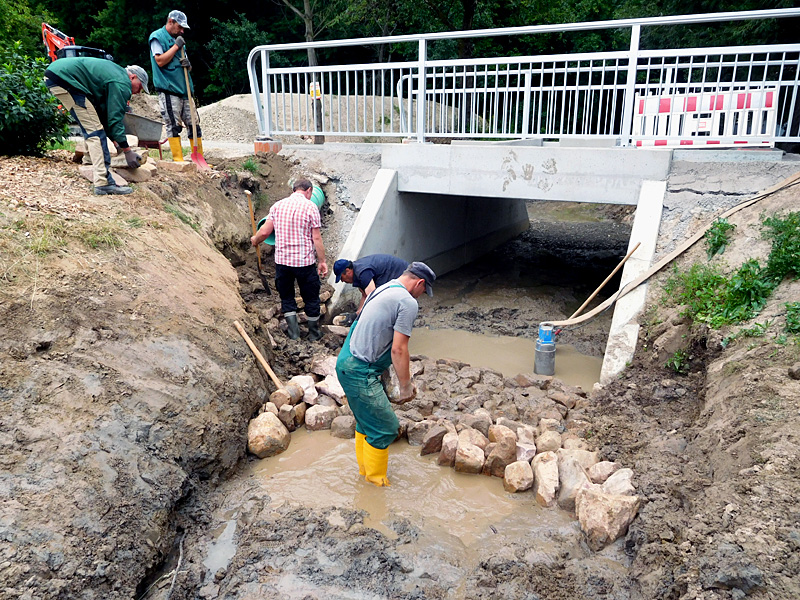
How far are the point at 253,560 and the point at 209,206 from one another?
193 inches

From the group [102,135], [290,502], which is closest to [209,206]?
[102,135]

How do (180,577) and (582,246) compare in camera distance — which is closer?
(180,577)

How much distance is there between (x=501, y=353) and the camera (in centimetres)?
748

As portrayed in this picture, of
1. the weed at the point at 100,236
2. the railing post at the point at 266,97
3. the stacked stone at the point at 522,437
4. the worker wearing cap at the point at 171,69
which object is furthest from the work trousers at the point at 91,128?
the stacked stone at the point at 522,437

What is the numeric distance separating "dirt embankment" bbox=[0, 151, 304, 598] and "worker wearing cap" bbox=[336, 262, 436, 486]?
114cm

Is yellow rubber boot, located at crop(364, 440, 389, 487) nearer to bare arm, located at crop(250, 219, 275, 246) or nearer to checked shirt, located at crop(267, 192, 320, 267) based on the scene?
checked shirt, located at crop(267, 192, 320, 267)

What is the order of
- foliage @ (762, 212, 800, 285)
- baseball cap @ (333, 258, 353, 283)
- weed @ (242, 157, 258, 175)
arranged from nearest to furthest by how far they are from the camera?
1. foliage @ (762, 212, 800, 285)
2. baseball cap @ (333, 258, 353, 283)
3. weed @ (242, 157, 258, 175)

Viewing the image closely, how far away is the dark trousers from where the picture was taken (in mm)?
6863

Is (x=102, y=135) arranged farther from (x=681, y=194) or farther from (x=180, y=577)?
(x=681, y=194)

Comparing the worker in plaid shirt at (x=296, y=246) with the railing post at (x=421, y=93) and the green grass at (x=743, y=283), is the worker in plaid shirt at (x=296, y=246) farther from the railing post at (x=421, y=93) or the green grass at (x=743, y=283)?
the green grass at (x=743, y=283)

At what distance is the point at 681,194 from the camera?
22.4ft

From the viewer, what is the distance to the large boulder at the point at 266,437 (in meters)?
5.04

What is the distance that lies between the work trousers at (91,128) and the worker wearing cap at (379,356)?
3542 millimetres

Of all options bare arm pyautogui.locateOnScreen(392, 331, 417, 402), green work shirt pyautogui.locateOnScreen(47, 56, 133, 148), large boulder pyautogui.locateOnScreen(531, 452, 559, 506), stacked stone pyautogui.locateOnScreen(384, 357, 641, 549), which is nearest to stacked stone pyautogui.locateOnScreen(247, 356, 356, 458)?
stacked stone pyautogui.locateOnScreen(384, 357, 641, 549)
